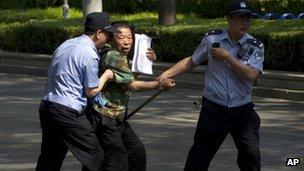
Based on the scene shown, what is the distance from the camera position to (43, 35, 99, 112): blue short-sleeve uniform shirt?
19.1ft

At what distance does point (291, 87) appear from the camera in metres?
12.8

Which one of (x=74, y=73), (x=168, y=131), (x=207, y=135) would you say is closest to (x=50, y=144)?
(x=74, y=73)

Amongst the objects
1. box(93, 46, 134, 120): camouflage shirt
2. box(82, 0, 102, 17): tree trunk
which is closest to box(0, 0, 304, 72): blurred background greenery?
box(82, 0, 102, 17): tree trunk

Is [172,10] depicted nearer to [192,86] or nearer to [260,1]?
[192,86]

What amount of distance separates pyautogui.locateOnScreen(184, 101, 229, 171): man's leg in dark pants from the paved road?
177cm

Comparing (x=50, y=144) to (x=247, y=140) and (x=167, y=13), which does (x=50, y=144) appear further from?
(x=167, y=13)

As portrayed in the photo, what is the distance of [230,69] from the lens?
5.95 m

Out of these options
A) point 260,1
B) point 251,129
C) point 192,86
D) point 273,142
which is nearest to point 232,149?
point 273,142

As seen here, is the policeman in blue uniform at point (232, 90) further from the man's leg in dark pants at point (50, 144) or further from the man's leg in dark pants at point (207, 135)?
the man's leg in dark pants at point (50, 144)

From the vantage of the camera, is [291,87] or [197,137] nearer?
[197,137]

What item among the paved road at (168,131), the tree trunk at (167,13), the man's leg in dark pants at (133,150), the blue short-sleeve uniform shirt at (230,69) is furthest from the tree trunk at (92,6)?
the blue short-sleeve uniform shirt at (230,69)

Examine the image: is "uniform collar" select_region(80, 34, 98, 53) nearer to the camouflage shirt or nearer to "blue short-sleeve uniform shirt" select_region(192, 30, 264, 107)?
the camouflage shirt

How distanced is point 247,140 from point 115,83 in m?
1.12

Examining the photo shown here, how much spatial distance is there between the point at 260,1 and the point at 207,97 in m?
17.9
